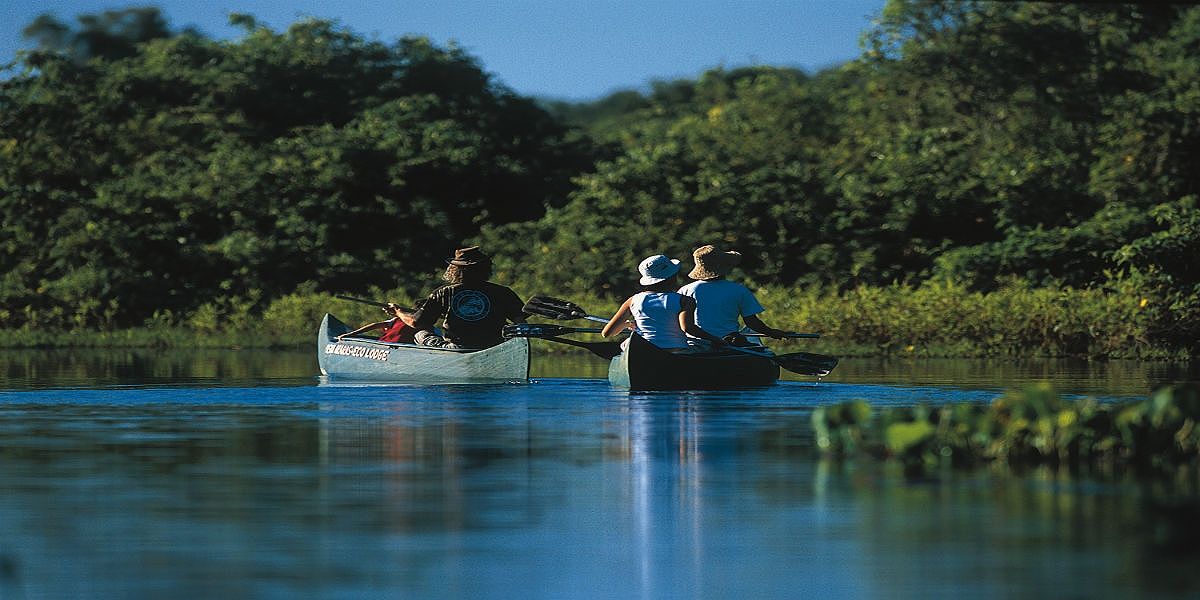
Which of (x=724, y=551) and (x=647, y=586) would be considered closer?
(x=647, y=586)

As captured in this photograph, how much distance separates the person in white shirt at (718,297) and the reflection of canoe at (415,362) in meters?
2.02

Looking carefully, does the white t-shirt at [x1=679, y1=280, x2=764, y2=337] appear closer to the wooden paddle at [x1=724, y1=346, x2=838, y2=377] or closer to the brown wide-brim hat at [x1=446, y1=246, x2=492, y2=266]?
the wooden paddle at [x1=724, y1=346, x2=838, y2=377]

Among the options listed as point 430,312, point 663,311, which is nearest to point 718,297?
point 663,311

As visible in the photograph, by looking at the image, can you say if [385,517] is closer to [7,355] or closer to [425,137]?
[7,355]

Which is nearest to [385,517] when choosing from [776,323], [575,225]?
[776,323]

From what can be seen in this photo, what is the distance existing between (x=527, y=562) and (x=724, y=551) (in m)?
0.95

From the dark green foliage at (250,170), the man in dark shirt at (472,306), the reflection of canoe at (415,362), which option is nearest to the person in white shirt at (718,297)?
the reflection of canoe at (415,362)

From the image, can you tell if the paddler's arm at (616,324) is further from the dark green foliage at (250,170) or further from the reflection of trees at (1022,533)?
the dark green foliage at (250,170)

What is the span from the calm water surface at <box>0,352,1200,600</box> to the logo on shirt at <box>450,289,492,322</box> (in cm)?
444

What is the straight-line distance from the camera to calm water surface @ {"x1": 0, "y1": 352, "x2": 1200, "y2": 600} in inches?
325

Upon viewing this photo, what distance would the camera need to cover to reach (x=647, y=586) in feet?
26.8

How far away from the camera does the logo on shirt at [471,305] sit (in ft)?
74.4

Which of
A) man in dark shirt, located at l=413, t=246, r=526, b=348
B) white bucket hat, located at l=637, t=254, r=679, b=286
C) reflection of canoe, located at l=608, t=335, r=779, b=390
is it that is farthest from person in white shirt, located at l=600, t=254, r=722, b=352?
man in dark shirt, located at l=413, t=246, r=526, b=348

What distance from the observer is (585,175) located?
40062 mm
